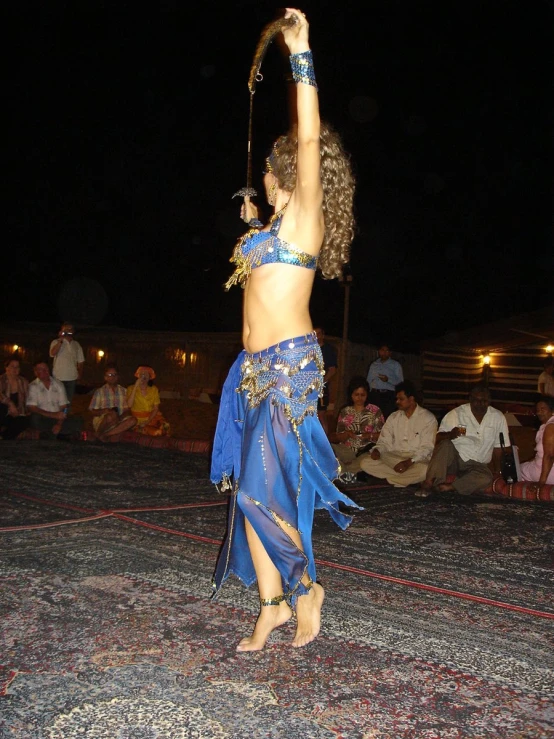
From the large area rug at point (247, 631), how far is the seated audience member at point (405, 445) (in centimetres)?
206

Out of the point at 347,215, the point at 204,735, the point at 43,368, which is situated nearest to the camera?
the point at 204,735

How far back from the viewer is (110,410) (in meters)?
9.83

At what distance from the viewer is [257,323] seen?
2.75m

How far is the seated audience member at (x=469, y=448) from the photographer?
667cm

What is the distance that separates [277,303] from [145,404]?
751 centimetres

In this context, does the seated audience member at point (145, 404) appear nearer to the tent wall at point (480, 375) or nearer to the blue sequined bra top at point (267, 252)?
the blue sequined bra top at point (267, 252)

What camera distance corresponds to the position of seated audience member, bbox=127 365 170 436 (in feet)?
32.3

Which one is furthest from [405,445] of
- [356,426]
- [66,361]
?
[66,361]

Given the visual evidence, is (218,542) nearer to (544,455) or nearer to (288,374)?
(288,374)

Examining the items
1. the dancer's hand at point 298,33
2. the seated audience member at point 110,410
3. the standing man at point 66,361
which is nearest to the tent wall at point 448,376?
the seated audience member at point 110,410

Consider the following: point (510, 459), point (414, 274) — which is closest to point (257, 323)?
point (510, 459)

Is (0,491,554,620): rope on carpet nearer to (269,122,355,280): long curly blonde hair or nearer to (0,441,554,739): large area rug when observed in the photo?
(0,441,554,739): large area rug

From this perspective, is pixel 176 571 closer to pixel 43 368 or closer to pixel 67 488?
pixel 67 488

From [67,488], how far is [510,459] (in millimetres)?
3893
